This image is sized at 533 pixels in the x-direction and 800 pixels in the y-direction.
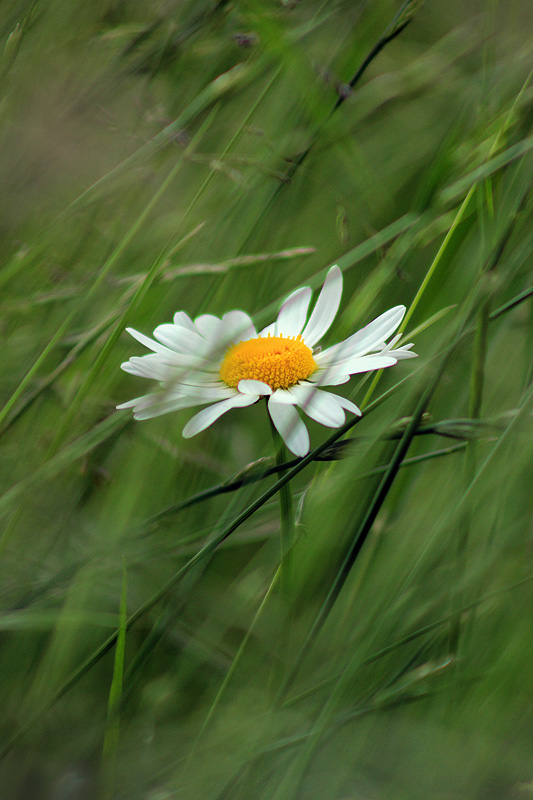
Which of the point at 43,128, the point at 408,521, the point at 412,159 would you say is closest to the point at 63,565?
the point at 408,521

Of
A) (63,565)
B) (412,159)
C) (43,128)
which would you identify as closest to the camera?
(63,565)

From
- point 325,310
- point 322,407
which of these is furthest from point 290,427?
point 325,310

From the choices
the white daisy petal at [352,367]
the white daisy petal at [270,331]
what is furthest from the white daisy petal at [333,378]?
the white daisy petal at [270,331]

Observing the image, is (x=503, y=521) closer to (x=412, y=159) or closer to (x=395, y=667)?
(x=395, y=667)

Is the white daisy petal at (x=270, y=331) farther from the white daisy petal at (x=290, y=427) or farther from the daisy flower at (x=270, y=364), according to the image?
the white daisy petal at (x=290, y=427)

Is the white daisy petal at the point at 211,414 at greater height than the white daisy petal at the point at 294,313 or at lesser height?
lesser

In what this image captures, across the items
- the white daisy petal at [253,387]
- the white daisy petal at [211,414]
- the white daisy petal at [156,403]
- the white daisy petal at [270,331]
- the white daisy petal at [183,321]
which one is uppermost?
the white daisy petal at [183,321]

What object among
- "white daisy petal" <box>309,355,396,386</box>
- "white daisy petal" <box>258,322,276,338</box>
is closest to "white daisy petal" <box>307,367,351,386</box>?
"white daisy petal" <box>309,355,396,386</box>

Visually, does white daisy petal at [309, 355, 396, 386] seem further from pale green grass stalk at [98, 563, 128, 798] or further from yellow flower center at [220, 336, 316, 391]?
pale green grass stalk at [98, 563, 128, 798]
